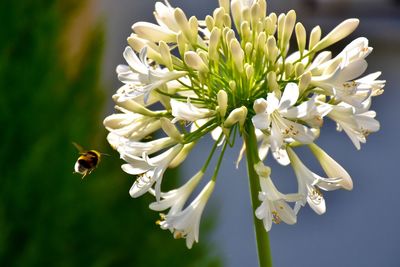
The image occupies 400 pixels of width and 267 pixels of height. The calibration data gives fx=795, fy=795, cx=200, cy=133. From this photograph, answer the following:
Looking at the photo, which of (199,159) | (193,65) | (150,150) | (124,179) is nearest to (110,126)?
(150,150)

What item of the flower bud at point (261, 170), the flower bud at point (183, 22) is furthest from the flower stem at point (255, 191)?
the flower bud at point (183, 22)

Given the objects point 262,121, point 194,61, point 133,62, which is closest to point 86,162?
point 133,62

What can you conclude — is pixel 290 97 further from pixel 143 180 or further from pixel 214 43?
pixel 143 180

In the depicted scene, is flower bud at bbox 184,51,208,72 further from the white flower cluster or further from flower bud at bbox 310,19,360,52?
flower bud at bbox 310,19,360,52

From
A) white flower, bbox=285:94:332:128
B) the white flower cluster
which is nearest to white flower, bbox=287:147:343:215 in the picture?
the white flower cluster

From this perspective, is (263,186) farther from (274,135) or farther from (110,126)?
(110,126)

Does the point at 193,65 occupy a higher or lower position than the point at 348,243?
higher
